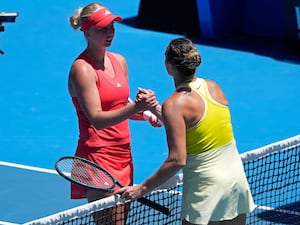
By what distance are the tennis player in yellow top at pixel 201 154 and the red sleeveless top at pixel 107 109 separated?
0.66 metres

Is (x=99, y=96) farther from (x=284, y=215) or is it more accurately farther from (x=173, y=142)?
(x=284, y=215)

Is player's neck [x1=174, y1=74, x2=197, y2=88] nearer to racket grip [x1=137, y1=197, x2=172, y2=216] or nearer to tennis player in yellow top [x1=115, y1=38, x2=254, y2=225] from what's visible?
tennis player in yellow top [x1=115, y1=38, x2=254, y2=225]

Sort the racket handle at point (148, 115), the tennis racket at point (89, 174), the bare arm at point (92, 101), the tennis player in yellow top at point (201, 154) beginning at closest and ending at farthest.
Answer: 1. the tennis player in yellow top at point (201, 154)
2. the tennis racket at point (89, 174)
3. the bare arm at point (92, 101)
4. the racket handle at point (148, 115)

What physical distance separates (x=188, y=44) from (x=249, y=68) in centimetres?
858

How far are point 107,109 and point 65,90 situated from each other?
7.26 m

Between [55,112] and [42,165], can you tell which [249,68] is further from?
[42,165]

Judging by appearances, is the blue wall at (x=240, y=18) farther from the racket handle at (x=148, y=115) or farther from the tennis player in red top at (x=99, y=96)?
the tennis player in red top at (x=99, y=96)

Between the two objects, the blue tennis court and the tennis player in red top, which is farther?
the blue tennis court

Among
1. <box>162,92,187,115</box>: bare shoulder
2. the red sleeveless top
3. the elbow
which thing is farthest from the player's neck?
the red sleeveless top

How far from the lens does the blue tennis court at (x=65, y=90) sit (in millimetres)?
10336

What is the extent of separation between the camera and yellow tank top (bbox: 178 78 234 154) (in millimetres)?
5617

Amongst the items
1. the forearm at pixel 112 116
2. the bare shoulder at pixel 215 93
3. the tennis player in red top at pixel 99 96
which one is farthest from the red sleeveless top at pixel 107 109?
the bare shoulder at pixel 215 93

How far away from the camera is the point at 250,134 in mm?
11609

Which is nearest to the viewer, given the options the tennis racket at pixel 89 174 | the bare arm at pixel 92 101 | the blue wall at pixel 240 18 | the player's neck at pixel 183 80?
the player's neck at pixel 183 80
